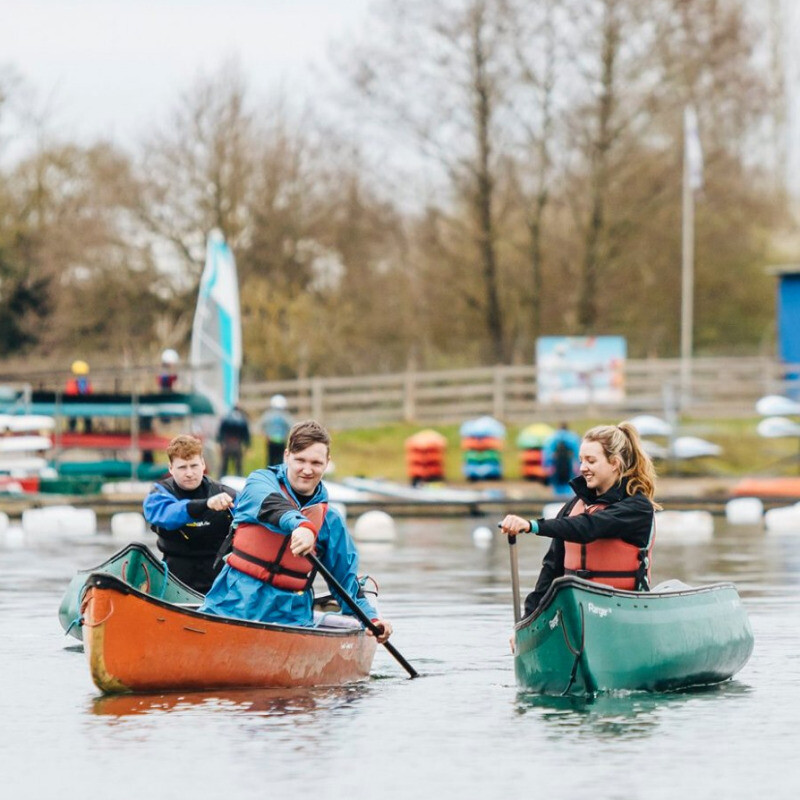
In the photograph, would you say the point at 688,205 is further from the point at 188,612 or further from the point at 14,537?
the point at 188,612

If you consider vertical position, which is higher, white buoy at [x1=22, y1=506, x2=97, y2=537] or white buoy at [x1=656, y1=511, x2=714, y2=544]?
white buoy at [x1=22, y1=506, x2=97, y2=537]

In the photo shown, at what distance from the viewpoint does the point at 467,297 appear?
44.2m

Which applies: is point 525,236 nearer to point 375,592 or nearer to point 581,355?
point 581,355

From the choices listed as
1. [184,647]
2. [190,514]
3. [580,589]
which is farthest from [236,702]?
[580,589]

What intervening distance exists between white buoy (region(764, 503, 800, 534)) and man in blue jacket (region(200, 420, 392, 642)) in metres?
15.3

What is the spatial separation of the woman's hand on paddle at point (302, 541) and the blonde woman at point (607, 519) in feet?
3.71

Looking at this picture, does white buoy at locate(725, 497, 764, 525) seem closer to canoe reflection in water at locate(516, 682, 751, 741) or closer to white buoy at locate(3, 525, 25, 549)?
white buoy at locate(3, 525, 25, 549)

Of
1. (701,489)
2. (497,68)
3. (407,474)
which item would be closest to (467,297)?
(497,68)

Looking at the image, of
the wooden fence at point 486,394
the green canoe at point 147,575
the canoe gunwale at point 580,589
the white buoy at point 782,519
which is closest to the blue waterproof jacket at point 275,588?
the canoe gunwale at point 580,589

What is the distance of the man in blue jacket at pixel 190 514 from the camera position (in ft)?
38.0

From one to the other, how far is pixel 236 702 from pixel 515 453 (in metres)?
26.6

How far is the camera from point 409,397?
1594 inches

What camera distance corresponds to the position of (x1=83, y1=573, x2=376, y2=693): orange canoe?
34.0 feet

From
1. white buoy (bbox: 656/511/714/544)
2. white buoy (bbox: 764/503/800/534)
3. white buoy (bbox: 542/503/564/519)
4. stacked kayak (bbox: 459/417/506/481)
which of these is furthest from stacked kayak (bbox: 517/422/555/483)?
white buoy (bbox: 764/503/800/534)
